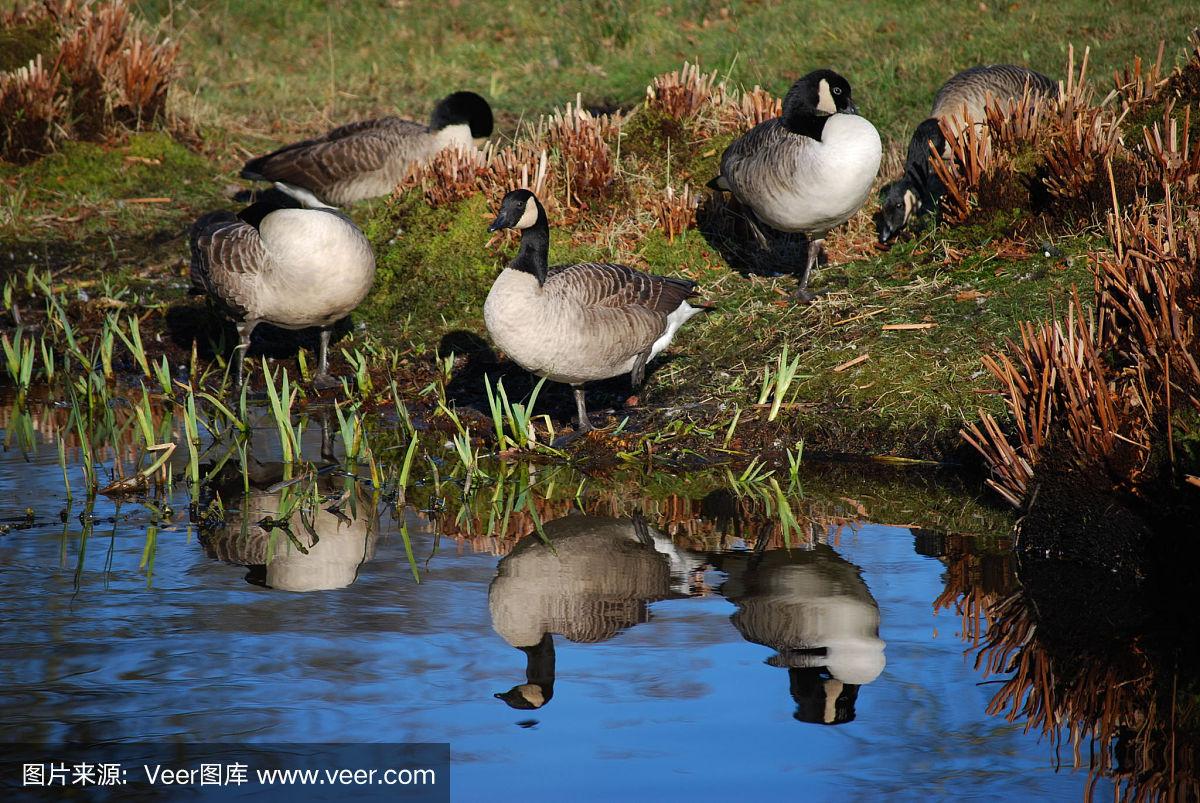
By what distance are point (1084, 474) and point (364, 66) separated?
43.5 feet

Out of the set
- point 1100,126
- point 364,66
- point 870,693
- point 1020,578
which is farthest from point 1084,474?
point 364,66

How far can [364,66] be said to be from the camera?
53.9 feet

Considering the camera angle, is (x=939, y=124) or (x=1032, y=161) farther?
(x=939, y=124)

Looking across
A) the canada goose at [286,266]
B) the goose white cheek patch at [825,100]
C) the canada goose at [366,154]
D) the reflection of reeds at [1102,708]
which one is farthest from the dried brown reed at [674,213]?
the reflection of reeds at [1102,708]

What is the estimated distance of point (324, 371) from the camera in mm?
8969

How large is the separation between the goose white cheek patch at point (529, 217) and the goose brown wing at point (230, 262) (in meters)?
2.06

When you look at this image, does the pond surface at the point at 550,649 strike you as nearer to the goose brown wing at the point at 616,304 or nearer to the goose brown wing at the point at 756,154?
the goose brown wing at the point at 616,304

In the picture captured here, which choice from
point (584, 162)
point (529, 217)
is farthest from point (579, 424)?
point (584, 162)

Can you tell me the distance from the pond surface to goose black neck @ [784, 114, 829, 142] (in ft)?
11.5

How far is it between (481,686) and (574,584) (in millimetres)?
1013

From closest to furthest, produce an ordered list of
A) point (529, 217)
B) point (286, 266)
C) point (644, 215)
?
point (529, 217), point (286, 266), point (644, 215)

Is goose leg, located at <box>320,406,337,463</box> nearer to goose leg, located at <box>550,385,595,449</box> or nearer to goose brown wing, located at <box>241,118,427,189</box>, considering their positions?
goose leg, located at <box>550,385,595,449</box>

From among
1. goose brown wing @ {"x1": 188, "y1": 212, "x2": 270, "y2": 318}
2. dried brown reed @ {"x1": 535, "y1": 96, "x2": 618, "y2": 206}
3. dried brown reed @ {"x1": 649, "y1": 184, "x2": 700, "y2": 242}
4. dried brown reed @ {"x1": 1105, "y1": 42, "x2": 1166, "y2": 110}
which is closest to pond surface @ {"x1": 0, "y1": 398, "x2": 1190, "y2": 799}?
goose brown wing @ {"x1": 188, "y1": 212, "x2": 270, "y2": 318}

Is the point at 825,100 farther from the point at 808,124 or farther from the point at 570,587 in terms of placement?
the point at 570,587
